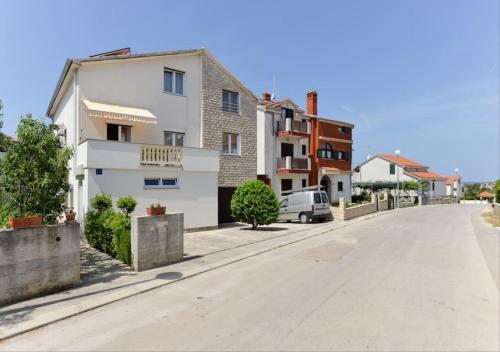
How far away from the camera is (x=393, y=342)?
5.01 metres

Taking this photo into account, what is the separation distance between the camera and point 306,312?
20.6 ft

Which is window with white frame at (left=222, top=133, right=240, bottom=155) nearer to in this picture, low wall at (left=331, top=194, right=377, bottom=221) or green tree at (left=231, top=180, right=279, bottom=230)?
green tree at (left=231, top=180, right=279, bottom=230)

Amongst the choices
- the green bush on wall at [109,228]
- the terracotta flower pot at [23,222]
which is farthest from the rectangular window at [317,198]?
the terracotta flower pot at [23,222]

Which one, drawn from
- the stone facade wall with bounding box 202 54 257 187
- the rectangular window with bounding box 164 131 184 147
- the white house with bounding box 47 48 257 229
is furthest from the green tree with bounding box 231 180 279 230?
the rectangular window with bounding box 164 131 184 147

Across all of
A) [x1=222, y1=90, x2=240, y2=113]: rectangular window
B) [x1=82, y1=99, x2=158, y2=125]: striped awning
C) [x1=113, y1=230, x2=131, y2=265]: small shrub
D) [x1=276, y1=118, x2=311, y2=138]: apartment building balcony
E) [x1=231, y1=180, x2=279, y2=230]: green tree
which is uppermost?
[x1=222, y1=90, x2=240, y2=113]: rectangular window

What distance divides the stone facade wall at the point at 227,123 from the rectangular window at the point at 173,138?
1.53 m

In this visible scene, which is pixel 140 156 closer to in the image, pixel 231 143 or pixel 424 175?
pixel 231 143

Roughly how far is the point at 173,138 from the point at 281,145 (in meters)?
11.6

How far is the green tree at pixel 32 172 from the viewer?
8781 mm

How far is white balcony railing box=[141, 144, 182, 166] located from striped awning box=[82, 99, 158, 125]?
1.67 m

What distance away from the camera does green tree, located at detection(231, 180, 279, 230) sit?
1789 cm

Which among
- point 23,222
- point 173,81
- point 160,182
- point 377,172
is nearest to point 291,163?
point 173,81

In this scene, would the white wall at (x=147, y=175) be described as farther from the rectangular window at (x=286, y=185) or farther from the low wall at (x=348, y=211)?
the low wall at (x=348, y=211)

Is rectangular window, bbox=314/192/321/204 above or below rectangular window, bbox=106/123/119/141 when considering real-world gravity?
below
